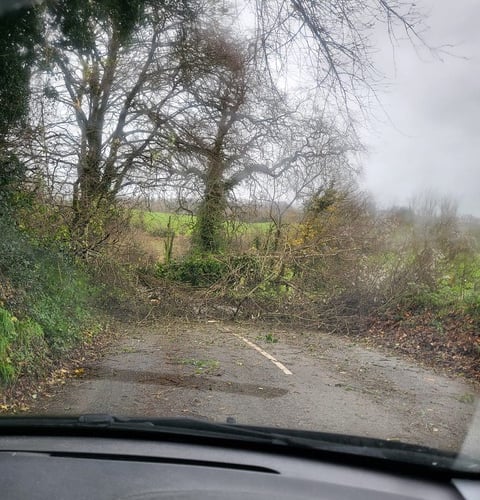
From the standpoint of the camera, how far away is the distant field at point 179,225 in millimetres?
23641

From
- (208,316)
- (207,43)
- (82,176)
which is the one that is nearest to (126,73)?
(82,176)

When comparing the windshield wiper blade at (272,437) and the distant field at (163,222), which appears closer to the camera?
the windshield wiper blade at (272,437)

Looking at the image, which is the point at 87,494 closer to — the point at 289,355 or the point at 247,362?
the point at 247,362

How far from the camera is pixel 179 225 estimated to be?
26.8 m

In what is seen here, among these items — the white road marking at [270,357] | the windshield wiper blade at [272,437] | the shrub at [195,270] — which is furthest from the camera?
the shrub at [195,270]

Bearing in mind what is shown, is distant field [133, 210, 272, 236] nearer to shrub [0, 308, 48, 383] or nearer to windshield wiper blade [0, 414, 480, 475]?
shrub [0, 308, 48, 383]

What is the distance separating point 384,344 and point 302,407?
26.3 ft

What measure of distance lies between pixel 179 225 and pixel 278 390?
59.8 feet

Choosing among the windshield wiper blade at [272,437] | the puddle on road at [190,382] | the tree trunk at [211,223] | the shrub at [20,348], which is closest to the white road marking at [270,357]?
the puddle on road at [190,382]

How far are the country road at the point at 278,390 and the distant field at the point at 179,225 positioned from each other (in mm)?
9690

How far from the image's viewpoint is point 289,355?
42.9 ft

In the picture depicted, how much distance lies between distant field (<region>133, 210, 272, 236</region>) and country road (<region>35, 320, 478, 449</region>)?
9.69 m

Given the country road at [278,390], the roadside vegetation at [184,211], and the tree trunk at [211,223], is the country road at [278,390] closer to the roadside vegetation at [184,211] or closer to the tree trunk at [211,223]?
the roadside vegetation at [184,211]

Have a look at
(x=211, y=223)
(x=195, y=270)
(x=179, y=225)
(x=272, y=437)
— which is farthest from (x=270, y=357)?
(x=179, y=225)
